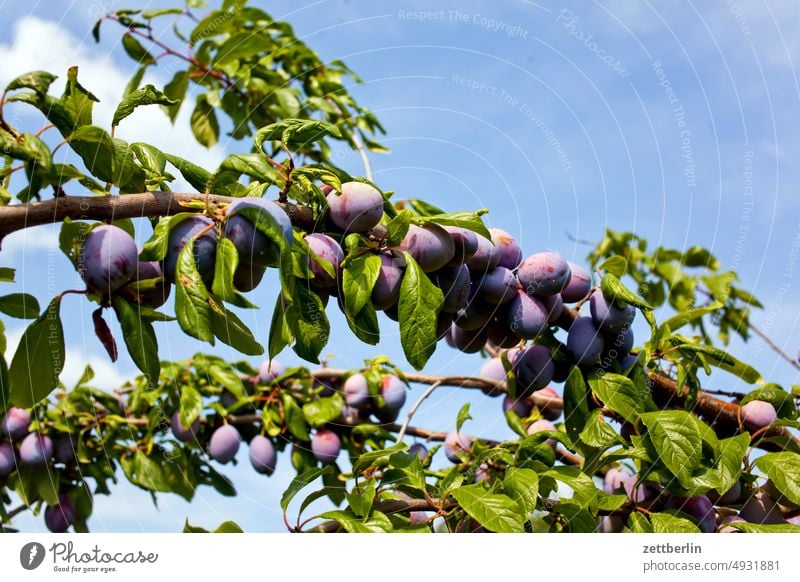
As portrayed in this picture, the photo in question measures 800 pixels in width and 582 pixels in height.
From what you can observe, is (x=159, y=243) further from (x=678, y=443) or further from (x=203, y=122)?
(x=203, y=122)

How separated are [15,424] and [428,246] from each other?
62.0 inches

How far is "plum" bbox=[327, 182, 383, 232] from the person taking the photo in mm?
1031

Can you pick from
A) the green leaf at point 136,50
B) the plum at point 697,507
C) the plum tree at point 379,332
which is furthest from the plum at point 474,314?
the green leaf at point 136,50

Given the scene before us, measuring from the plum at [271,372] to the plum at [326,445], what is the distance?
206 millimetres

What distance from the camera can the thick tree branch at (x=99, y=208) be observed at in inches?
35.6

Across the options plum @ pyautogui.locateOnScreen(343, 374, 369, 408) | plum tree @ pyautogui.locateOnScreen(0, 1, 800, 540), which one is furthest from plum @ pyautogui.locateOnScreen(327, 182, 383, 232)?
plum @ pyautogui.locateOnScreen(343, 374, 369, 408)

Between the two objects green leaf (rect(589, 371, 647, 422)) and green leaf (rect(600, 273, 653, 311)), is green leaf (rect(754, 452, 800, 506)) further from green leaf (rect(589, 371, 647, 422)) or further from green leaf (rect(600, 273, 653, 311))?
green leaf (rect(600, 273, 653, 311))

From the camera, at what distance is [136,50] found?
2.39m

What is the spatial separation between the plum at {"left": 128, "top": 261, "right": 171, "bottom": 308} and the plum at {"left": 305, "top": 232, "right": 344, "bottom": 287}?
0.63 feet

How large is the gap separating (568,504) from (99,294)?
2.50 feet

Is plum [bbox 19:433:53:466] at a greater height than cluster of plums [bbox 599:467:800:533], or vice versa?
cluster of plums [bbox 599:467:800:533]
